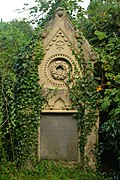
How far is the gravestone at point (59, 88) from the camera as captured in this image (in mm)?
7742

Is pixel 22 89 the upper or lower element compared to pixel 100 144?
upper

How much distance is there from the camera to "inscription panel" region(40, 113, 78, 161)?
7789 mm

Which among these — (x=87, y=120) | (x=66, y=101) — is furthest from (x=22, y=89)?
(x=87, y=120)

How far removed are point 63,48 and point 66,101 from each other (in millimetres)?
1214

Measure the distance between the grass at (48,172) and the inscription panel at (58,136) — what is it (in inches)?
8.9

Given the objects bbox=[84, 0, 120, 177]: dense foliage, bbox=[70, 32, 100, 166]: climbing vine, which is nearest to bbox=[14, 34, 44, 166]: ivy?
bbox=[70, 32, 100, 166]: climbing vine

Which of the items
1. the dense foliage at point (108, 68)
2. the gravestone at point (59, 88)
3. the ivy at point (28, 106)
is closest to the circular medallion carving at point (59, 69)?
the gravestone at point (59, 88)

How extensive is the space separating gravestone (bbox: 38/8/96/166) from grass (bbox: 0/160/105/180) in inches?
9.8

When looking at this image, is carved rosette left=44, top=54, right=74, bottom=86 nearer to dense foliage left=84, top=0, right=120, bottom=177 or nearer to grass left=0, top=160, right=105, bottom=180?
dense foliage left=84, top=0, right=120, bottom=177

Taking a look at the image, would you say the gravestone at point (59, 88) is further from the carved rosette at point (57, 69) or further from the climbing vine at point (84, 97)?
the climbing vine at point (84, 97)

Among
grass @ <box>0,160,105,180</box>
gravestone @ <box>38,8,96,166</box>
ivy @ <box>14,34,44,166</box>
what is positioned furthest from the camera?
gravestone @ <box>38,8,96,166</box>

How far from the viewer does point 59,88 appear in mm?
7770

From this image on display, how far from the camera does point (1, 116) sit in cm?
730

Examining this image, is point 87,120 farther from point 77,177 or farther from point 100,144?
point 77,177
